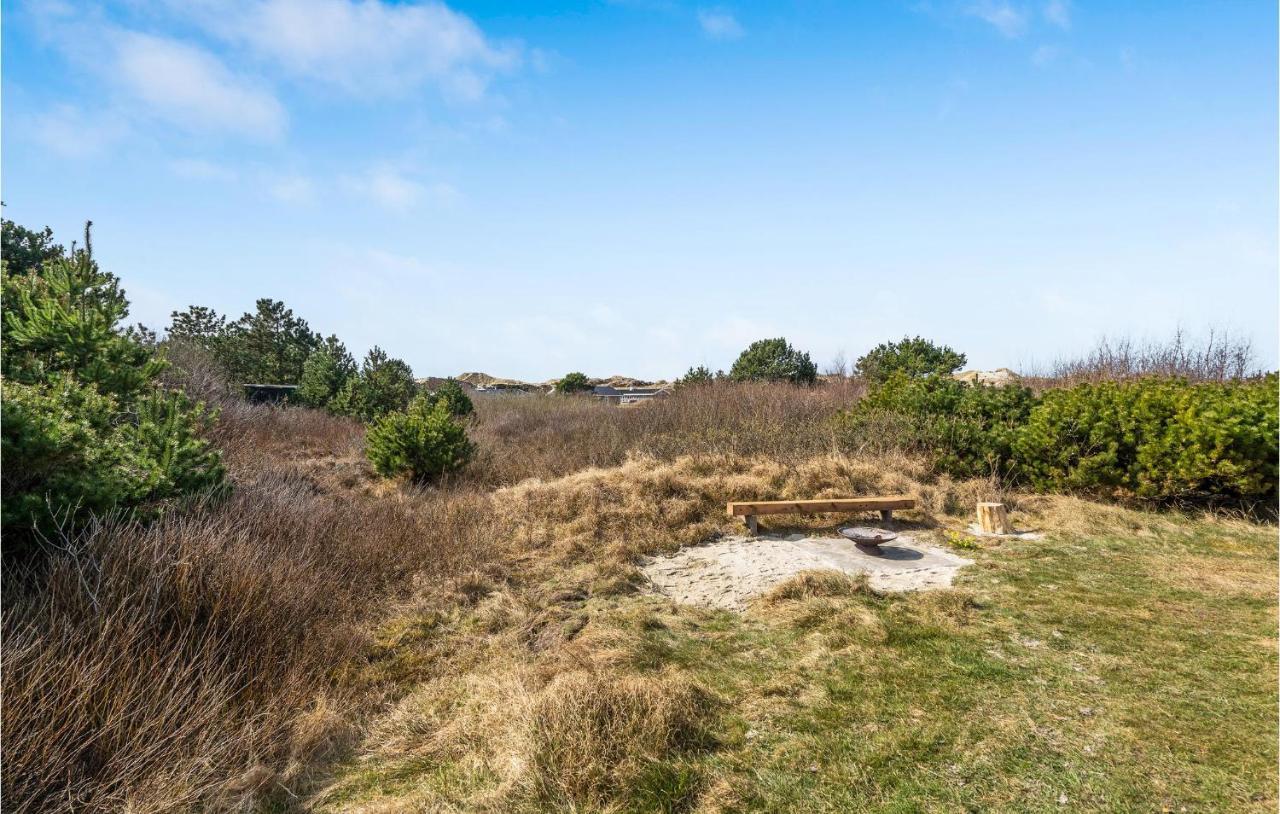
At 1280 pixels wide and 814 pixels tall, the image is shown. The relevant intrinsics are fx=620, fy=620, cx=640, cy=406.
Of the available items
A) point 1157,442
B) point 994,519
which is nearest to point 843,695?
point 994,519

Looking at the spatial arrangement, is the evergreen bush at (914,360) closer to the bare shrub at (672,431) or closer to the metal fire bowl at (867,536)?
the bare shrub at (672,431)

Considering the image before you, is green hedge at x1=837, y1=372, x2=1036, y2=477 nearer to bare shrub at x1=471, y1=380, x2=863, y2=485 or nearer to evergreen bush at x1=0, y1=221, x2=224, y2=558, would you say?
bare shrub at x1=471, y1=380, x2=863, y2=485

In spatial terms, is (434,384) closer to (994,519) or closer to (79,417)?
(79,417)

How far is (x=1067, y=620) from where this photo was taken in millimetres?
4680

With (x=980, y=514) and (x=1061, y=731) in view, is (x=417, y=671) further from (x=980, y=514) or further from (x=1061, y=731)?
(x=980, y=514)

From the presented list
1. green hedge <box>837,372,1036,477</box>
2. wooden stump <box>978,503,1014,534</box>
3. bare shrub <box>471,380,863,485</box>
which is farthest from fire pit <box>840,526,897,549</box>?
green hedge <box>837,372,1036,477</box>

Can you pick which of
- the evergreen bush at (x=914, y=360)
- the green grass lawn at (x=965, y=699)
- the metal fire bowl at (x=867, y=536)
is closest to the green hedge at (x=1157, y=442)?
the green grass lawn at (x=965, y=699)

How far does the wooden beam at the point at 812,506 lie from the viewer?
7375 mm

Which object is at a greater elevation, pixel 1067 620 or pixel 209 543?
pixel 209 543

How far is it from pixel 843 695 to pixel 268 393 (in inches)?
758

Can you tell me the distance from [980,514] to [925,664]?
4226 mm

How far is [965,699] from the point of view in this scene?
11.5 ft

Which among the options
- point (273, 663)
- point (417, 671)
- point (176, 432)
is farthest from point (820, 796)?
point (176, 432)

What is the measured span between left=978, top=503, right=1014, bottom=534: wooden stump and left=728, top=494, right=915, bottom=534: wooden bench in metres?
0.81
